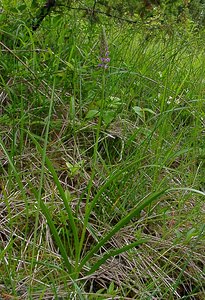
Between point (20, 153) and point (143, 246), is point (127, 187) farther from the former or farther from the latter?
point (20, 153)

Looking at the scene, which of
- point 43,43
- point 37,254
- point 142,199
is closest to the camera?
point 37,254

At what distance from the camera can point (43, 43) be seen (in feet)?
6.49

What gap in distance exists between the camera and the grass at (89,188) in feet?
3.48

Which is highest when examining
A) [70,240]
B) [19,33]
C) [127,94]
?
[19,33]

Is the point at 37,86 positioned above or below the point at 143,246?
above

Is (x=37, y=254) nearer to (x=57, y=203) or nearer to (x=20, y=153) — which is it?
(x=57, y=203)

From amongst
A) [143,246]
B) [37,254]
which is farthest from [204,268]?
[37,254]

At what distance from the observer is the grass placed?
3.48ft

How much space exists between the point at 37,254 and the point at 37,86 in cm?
69

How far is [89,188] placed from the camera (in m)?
1.11

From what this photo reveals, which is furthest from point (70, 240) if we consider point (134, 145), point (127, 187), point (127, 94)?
point (127, 94)

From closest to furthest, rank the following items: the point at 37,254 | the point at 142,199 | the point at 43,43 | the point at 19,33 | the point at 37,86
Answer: the point at 37,254 < the point at 142,199 < the point at 37,86 < the point at 19,33 < the point at 43,43

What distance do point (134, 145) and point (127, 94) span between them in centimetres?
27

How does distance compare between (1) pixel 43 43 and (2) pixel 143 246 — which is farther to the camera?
(1) pixel 43 43
